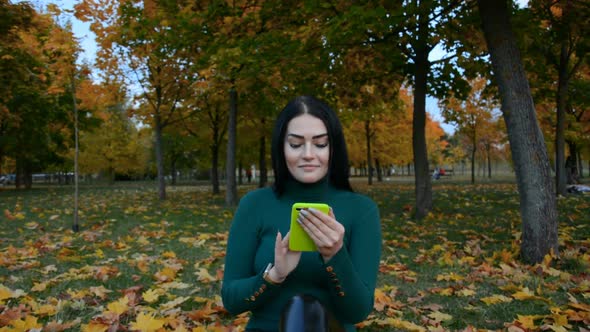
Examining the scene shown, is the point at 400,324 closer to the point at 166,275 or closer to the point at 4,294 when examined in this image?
the point at 166,275

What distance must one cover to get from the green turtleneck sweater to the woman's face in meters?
0.08

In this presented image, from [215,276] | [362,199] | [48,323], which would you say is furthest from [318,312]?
[215,276]

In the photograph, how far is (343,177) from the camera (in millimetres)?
2102

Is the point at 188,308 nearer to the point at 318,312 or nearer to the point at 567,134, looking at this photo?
the point at 318,312

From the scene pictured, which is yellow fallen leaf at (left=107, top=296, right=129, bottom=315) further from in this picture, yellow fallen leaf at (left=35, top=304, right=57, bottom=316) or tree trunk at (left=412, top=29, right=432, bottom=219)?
tree trunk at (left=412, top=29, right=432, bottom=219)

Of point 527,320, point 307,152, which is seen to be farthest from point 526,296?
point 307,152

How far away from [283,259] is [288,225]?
0.31 m

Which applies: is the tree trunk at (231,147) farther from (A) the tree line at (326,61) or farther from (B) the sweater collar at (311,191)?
(B) the sweater collar at (311,191)

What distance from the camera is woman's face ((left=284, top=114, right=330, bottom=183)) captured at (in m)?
1.96

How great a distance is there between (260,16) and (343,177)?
829cm

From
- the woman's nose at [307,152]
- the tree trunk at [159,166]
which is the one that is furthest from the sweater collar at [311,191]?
the tree trunk at [159,166]

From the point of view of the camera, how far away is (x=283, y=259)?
1.69 m

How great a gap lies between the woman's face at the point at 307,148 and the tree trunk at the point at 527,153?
4644mm

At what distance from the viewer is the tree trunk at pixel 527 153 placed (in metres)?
5.57
